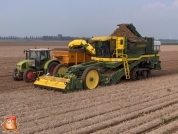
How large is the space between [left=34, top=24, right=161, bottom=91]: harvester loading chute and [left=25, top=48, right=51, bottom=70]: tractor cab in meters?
1.43

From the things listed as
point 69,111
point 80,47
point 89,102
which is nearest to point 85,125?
point 69,111

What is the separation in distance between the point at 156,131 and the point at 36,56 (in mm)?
8795

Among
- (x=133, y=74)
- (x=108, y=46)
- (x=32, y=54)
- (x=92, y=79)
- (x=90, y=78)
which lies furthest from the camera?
(x=32, y=54)

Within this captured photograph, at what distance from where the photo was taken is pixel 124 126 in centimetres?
739

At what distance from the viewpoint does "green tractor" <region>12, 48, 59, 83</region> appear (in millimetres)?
14219

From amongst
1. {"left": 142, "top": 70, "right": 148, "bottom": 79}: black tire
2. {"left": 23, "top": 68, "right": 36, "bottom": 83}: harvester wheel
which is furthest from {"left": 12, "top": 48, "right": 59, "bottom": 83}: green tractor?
{"left": 142, "top": 70, "right": 148, "bottom": 79}: black tire

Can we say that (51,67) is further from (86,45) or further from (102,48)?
(102,48)

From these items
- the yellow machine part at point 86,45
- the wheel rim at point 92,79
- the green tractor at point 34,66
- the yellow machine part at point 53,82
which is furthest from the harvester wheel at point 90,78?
the green tractor at point 34,66

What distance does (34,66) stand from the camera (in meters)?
14.6

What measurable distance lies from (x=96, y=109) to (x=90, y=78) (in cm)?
347

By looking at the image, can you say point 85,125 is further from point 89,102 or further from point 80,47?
point 80,47

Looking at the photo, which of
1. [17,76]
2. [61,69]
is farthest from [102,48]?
[17,76]

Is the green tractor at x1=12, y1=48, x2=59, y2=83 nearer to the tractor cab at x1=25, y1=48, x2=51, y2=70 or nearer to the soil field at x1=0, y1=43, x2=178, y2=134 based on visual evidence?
the tractor cab at x1=25, y1=48, x2=51, y2=70

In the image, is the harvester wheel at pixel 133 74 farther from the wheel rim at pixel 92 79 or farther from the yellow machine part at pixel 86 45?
the wheel rim at pixel 92 79
